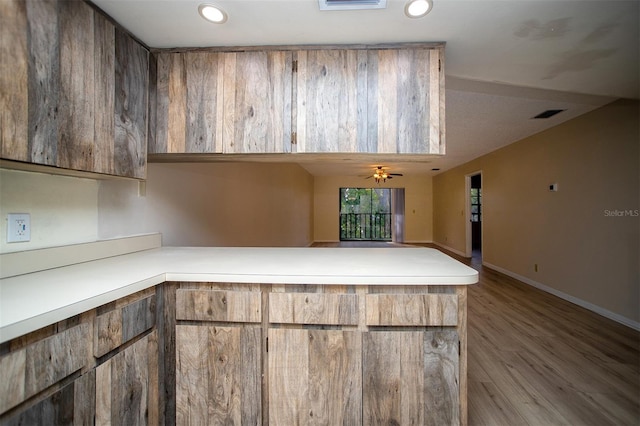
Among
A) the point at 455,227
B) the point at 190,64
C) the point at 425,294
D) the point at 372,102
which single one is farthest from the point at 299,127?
the point at 455,227

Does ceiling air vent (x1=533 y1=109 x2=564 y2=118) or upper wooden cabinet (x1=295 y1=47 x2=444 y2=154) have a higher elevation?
ceiling air vent (x1=533 y1=109 x2=564 y2=118)

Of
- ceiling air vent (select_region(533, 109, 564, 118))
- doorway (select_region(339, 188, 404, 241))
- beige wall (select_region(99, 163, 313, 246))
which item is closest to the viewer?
beige wall (select_region(99, 163, 313, 246))

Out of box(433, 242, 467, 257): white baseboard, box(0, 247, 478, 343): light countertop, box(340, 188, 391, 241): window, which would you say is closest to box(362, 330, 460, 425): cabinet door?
box(0, 247, 478, 343): light countertop

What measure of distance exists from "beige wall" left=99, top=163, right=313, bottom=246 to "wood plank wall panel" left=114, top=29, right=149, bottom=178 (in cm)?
32

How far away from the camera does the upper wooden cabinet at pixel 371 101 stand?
1494 mm

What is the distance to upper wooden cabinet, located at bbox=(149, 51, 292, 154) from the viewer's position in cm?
154

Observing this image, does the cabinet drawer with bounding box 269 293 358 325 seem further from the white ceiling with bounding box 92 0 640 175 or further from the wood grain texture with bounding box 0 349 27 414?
the white ceiling with bounding box 92 0 640 175

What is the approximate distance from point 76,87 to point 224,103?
0.66 meters

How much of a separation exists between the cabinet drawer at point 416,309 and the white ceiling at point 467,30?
141 centimetres

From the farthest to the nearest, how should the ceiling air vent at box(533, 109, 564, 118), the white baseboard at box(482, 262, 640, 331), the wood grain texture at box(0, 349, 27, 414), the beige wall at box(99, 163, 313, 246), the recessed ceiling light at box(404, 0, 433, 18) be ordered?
the ceiling air vent at box(533, 109, 564, 118) → the white baseboard at box(482, 262, 640, 331) → the beige wall at box(99, 163, 313, 246) → the recessed ceiling light at box(404, 0, 433, 18) → the wood grain texture at box(0, 349, 27, 414)

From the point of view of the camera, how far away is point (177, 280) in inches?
46.9

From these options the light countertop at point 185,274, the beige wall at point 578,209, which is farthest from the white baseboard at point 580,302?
the light countertop at point 185,274

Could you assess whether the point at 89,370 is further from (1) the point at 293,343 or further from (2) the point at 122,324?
(1) the point at 293,343

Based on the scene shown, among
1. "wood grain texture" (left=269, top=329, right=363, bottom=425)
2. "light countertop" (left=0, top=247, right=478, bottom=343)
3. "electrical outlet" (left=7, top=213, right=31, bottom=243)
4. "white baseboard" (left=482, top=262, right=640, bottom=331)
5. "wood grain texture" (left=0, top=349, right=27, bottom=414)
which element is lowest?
"white baseboard" (left=482, top=262, right=640, bottom=331)
